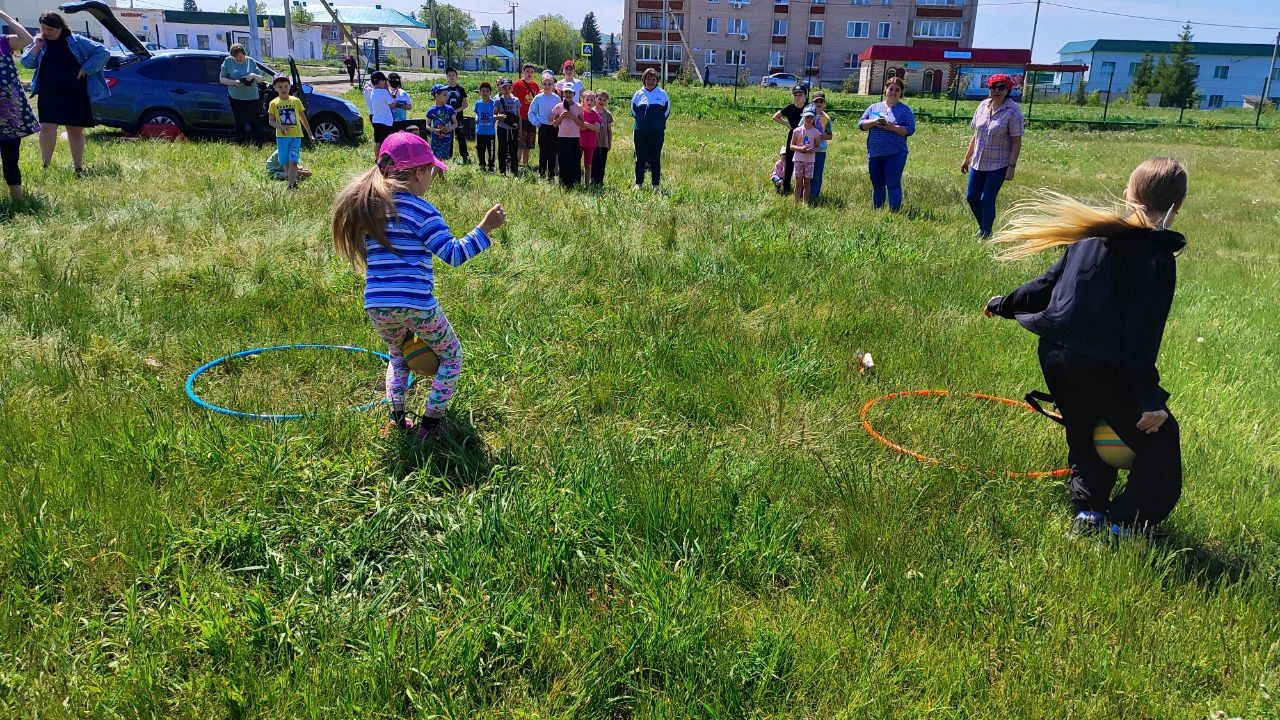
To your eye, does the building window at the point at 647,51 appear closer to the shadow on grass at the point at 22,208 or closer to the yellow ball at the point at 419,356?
the shadow on grass at the point at 22,208

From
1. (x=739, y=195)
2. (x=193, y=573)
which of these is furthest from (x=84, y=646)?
(x=739, y=195)

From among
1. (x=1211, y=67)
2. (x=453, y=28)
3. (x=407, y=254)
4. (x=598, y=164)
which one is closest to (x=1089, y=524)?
(x=407, y=254)

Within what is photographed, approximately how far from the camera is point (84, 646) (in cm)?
255

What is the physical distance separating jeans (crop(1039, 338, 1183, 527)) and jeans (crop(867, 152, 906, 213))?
808 cm

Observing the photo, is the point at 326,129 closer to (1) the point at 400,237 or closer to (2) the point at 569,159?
(2) the point at 569,159

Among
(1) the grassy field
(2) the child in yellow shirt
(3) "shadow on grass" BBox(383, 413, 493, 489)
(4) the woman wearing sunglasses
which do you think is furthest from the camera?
(2) the child in yellow shirt

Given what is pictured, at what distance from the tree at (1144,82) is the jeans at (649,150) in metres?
66.8

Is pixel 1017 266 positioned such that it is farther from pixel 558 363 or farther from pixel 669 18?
pixel 669 18

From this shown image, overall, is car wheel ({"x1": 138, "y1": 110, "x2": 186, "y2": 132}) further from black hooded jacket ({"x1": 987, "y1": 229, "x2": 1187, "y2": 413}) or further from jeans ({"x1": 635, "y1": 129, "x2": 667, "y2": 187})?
black hooded jacket ({"x1": 987, "y1": 229, "x2": 1187, "y2": 413})

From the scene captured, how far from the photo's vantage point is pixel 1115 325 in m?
3.10

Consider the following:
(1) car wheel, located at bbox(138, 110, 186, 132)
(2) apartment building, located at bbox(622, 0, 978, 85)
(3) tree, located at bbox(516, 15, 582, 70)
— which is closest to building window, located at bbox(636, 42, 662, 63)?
(2) apartment building, located at bbox(622, 0, 978, 85)

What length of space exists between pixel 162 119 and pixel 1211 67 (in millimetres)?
104776

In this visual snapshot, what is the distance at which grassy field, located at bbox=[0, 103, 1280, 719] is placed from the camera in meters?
2.51

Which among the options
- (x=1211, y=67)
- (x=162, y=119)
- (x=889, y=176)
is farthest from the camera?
(x=1211, y=67)
